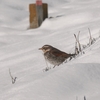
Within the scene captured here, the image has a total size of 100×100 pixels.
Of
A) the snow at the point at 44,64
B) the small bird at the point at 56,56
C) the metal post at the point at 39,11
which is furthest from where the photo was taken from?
the metal post at the point at 39,11

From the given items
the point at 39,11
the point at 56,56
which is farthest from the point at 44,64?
the point at 39,11

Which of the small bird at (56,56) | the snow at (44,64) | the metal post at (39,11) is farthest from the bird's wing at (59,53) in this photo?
the metal post at (39,11)

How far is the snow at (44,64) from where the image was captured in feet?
7.46

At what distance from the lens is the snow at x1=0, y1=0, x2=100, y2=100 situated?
227 cm

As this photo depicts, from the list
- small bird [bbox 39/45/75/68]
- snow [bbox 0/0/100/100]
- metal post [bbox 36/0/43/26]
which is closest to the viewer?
snow [bbox 0/0/100/100]

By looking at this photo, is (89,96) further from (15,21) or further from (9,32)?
(15,21)

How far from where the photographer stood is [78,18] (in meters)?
9.44

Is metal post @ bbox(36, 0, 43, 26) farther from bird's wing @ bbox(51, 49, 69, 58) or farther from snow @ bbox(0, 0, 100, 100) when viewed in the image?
bird's wing @ bbox(51, 49, 69, 58)

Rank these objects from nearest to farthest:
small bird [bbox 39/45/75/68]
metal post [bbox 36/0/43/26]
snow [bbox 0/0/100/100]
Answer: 1. snow [bbox 0/0/100/100]
2. small bird [bbox 39/45/75/68]
3. metal post [bbox 36/0/43/26]

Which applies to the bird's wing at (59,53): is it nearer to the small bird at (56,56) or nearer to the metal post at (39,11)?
the small bird at (56,56)

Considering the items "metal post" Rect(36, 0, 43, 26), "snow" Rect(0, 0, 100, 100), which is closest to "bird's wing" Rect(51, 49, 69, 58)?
"snow" Rect(0, 0, 100, 100)

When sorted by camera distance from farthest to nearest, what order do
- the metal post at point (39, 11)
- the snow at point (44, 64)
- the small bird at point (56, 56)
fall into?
the metal post at point (39, 11)
the small bird at point (56, 56)
the snow at point (44, 64)

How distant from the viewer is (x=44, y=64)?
477cm

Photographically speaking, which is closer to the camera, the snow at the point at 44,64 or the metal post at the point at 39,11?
the snow at the point at 44,64
